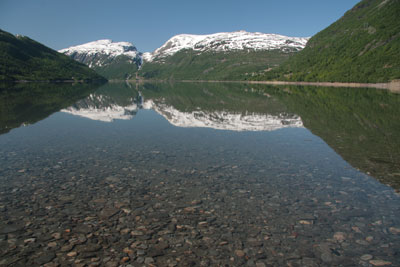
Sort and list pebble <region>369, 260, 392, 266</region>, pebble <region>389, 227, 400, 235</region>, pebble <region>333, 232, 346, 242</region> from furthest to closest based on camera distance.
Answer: pebble <region>389, 227, 400, 235</region>
pebble <region>333, 232, 346, 242</region>
pebble <region>369, 260, 392, 266</region>

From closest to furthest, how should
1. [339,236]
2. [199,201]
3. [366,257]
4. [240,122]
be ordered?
[366,257] < [339,236] < [199,201] < [240,122]

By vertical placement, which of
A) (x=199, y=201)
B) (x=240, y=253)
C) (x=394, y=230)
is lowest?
(x=394, y=230)

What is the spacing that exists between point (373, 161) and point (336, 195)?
687 centimetres

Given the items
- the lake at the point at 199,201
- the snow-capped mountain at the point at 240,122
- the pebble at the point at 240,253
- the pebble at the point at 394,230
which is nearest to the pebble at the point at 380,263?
the lake at the point at 199,201

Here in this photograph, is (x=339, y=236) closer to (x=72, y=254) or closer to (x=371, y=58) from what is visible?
(x=72, y=254)

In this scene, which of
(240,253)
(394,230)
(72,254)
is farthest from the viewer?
(394,230)

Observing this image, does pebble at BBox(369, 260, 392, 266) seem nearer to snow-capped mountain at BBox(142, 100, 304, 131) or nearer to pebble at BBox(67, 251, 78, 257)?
pebble at BBox(67, 251, 78, 257)

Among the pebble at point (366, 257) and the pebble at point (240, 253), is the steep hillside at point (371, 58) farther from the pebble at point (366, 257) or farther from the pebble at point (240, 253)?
the pebble at point (240, 253)

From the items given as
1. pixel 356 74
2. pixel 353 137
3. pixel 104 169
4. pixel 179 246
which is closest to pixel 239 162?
pixel 104 169

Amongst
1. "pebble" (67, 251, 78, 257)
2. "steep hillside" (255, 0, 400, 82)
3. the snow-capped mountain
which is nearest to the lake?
"pebble" (67, 251, 78, 257)

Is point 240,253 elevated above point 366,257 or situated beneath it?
elevated above

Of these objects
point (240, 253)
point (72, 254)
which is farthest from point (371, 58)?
point (72, 254)

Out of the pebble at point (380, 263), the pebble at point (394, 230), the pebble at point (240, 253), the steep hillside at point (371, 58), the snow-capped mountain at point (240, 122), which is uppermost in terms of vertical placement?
the steep hillside at point (371, 58)

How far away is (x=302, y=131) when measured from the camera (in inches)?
1069
